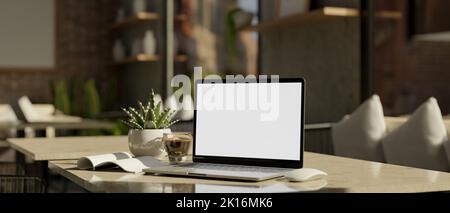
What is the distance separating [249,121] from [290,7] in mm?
3299

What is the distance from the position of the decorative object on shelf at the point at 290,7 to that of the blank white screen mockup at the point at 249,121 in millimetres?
3008

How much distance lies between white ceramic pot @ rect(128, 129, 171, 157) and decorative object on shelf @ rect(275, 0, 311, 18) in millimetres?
2867

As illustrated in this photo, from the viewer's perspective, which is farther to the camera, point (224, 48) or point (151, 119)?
point (224, 48)

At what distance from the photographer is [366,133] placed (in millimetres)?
3533

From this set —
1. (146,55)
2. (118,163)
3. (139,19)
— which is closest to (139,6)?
(139,19)

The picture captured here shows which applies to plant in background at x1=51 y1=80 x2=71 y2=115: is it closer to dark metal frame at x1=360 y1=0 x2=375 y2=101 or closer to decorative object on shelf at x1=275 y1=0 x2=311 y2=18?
decorative object on shelf at x1=275 y1=0 x2=311 y2=18

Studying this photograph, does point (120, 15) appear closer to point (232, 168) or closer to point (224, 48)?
point (224, 48)

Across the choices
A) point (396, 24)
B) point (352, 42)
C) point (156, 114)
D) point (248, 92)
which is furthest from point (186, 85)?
point (248, 92)

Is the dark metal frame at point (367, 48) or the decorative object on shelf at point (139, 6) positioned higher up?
the decorative object on shelf at point (139, 6)

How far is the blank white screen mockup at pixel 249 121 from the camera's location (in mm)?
1851

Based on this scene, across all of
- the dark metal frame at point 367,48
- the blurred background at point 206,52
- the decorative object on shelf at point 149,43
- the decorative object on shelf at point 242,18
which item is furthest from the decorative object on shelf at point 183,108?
the decorative object on shelf at point 149,43

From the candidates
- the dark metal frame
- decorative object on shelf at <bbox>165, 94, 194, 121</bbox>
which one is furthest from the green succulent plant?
decorative object on shelf at <bbox>165, 94, 194, 121</bbox>

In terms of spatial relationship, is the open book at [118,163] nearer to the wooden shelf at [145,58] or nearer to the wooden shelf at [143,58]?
the wooden shelf at [145,58]
